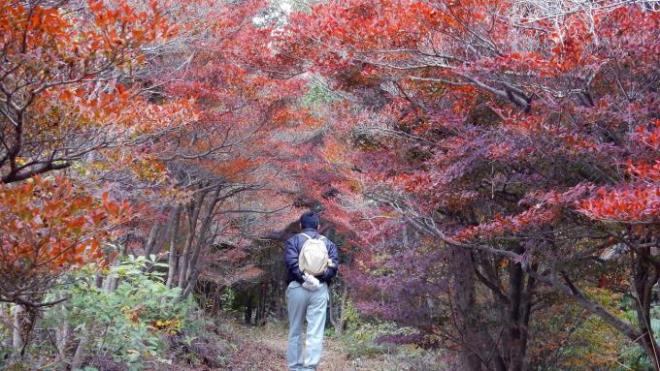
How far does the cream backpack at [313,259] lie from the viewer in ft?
14.6

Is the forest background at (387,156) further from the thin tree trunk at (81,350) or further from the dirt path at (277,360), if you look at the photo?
the dirt path at (277,360)

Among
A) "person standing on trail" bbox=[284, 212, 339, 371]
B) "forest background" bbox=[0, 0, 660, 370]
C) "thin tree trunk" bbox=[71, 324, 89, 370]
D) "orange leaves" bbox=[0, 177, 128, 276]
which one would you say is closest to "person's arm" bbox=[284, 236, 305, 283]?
"person standing on trail" bbox=[284, 212, 339, 371]

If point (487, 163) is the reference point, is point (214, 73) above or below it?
above

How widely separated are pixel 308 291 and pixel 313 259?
0.26 m

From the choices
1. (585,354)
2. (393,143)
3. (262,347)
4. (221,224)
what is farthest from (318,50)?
(262,347)

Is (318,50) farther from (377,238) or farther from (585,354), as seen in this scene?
(585,354)

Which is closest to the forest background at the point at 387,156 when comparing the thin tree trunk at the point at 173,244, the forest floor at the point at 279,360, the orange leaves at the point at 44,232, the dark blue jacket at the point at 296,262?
the orange leaves at the point at 44,232

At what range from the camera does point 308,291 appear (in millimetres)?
4531

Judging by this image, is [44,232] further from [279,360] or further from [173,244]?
[279,360]

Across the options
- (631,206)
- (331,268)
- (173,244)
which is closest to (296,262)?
(331,268)

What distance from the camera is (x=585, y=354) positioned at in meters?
6.43

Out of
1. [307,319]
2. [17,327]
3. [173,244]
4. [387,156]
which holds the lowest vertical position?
[17,327]

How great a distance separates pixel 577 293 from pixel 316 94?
9403 millimetres

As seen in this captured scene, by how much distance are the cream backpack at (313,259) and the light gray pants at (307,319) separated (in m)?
0.15
